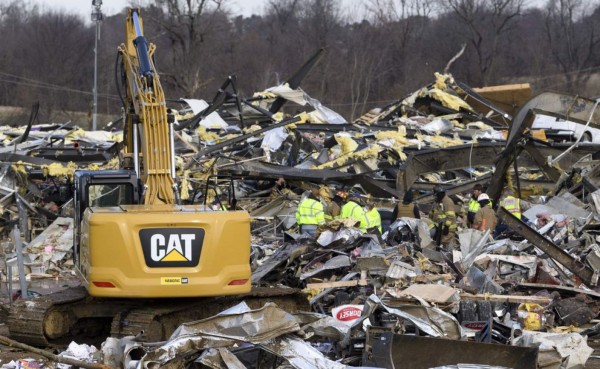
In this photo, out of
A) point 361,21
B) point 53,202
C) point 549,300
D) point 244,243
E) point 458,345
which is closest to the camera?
point 458,345

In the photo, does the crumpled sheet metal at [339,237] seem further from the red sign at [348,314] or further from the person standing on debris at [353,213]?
the red sign at [348,314]

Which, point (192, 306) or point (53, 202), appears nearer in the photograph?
point (192, 306)

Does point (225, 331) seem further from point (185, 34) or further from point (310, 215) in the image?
point (185, 34)

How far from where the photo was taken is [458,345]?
404 inches

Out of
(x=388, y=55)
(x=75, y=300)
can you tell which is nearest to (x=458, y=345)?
(x=75, y=300)

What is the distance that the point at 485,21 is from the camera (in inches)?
2773

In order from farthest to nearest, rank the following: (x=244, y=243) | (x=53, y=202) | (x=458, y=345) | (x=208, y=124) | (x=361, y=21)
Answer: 1. (x=361, y=21)
2. (x=208, y=124)
3. (x=53, y=202)
4. (x=244, y=243)
5. (x=458, y=345)

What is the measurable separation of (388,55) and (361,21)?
6.68 metres

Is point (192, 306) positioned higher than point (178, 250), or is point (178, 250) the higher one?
point (178, 250)

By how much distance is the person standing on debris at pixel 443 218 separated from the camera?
1716 cm

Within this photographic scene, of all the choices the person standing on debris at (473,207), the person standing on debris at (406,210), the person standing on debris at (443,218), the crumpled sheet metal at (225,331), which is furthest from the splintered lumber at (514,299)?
the person standing on debris at (473,207)

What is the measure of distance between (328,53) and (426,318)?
5535 centimetres

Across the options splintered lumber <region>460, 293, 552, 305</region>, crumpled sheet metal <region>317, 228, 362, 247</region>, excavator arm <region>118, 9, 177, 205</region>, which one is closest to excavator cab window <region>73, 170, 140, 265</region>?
excavator arm <region>118, 9, 177, 205</region>

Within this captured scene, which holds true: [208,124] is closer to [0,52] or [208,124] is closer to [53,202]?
[53,202]
